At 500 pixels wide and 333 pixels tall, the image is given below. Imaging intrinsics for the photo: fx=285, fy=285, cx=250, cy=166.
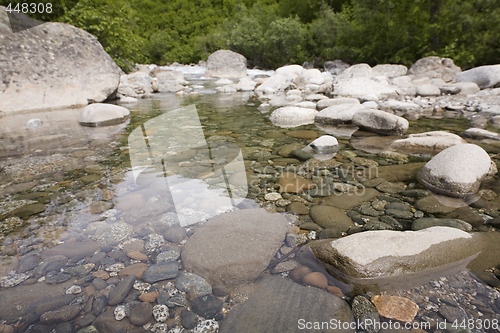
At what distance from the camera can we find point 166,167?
3.19m

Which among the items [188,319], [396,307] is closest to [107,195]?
[188,319]

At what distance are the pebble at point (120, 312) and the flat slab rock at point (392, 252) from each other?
3.51 ft

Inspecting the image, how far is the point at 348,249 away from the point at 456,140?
270cm

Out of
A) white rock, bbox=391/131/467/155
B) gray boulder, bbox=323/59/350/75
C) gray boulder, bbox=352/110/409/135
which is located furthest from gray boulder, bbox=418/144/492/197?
gray boulder, bbox=323/59/350/75

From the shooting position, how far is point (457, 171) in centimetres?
247

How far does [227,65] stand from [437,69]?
11668 millimetres

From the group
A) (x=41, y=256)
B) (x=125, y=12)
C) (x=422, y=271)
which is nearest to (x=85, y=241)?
(x=41, y=256)

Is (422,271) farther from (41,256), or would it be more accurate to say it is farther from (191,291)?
(41,256)

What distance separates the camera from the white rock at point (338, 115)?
489cm

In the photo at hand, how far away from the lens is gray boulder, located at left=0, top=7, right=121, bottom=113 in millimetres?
6180

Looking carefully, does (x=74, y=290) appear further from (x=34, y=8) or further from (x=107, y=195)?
(x=34, y=8)

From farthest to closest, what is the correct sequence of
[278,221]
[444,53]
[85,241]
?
1. [444,53]
2. [278,221]
3. [85,241]

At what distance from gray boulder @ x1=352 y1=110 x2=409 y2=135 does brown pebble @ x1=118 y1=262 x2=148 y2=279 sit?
3874 millimetres
